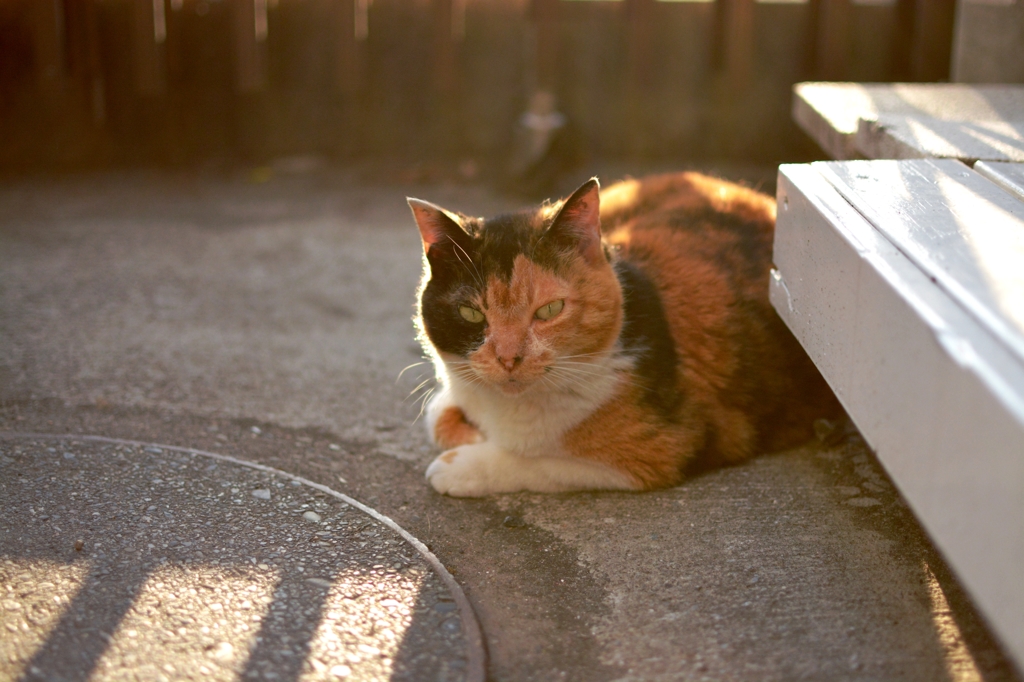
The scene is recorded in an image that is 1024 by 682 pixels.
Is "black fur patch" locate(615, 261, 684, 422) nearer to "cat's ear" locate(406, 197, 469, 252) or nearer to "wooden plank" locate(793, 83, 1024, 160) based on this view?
"cat's ear" locate(406, 197, 469, 252)

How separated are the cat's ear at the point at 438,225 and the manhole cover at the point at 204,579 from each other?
0.74 meters

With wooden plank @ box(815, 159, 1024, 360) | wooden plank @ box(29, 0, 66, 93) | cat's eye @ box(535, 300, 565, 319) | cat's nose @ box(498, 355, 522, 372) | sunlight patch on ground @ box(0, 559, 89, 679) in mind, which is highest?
wooden plank @ box(29, 0, 66, 93)

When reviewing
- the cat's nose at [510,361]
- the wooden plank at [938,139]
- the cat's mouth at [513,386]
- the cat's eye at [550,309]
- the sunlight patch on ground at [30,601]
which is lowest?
the sunlight patch on ground at [30,601]

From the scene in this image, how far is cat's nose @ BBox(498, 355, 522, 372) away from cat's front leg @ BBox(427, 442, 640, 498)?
38 centimetres

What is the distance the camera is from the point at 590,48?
20.3 ft

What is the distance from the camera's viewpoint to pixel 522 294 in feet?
7.64

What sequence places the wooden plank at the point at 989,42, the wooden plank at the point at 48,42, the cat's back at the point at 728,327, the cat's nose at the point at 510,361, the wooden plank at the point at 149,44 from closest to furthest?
1. the cat's nose at the point at 510,361
2. the cat's back at the point at 728,327
3. the wooden plank at the point at 989,42
4. the wooden plank at the point at 48,42
5. the wooden plank at the point at 149,44

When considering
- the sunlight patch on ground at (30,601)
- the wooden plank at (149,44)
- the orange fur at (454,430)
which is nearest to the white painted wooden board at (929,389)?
the orange fur at (454,430)

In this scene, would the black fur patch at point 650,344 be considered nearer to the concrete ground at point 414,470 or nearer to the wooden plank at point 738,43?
the concrete ground at point 414,470

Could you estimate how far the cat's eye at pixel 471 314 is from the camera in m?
2.37

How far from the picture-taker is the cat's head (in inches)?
91.7

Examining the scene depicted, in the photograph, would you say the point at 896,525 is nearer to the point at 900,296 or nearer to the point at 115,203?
the point at 900,296

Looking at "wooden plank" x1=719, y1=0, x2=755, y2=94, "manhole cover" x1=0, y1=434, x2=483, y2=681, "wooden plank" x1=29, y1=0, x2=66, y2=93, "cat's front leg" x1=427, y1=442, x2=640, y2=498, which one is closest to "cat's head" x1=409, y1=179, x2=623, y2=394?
"cat's front leg" x1=427, y1=442, x2=640, y2=498

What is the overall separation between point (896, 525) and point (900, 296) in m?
1.00
